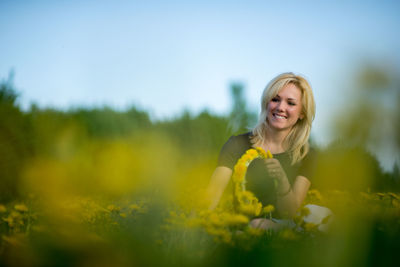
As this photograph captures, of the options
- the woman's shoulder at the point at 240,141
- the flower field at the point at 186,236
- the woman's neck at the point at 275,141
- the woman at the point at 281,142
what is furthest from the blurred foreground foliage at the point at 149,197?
the woman's neck at the point at 275,141

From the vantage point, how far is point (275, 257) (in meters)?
1.30

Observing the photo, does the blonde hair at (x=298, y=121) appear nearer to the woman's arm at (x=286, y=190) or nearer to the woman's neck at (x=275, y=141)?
the woman's neck at (x=275, y=141)

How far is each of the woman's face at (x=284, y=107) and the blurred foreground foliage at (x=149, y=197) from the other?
0.42 meters

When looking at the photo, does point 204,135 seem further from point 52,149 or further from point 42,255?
point 42,255

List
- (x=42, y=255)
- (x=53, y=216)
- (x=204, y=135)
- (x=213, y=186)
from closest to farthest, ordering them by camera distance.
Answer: (x=42, y=255) → (x=53, y=216) → (x=213, y=186) → (x=204, y=135)

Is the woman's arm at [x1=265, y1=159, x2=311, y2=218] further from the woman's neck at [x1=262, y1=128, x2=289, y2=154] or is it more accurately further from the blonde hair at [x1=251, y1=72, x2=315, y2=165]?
the woman's neck at [x1=262, y1=128, x2=289, y2=154]

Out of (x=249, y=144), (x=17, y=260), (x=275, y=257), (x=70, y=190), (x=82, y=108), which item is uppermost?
(x=82, y=108)

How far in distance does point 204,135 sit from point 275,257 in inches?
193

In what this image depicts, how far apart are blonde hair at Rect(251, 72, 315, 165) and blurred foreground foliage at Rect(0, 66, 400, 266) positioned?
0.88 feet

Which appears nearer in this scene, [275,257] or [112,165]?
[275,257]

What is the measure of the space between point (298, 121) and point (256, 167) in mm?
670

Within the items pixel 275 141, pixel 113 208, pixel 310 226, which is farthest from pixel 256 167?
pixel 113 208

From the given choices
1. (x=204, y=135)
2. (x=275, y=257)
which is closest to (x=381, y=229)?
(x=275, y=257)

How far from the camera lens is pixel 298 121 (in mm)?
2879
